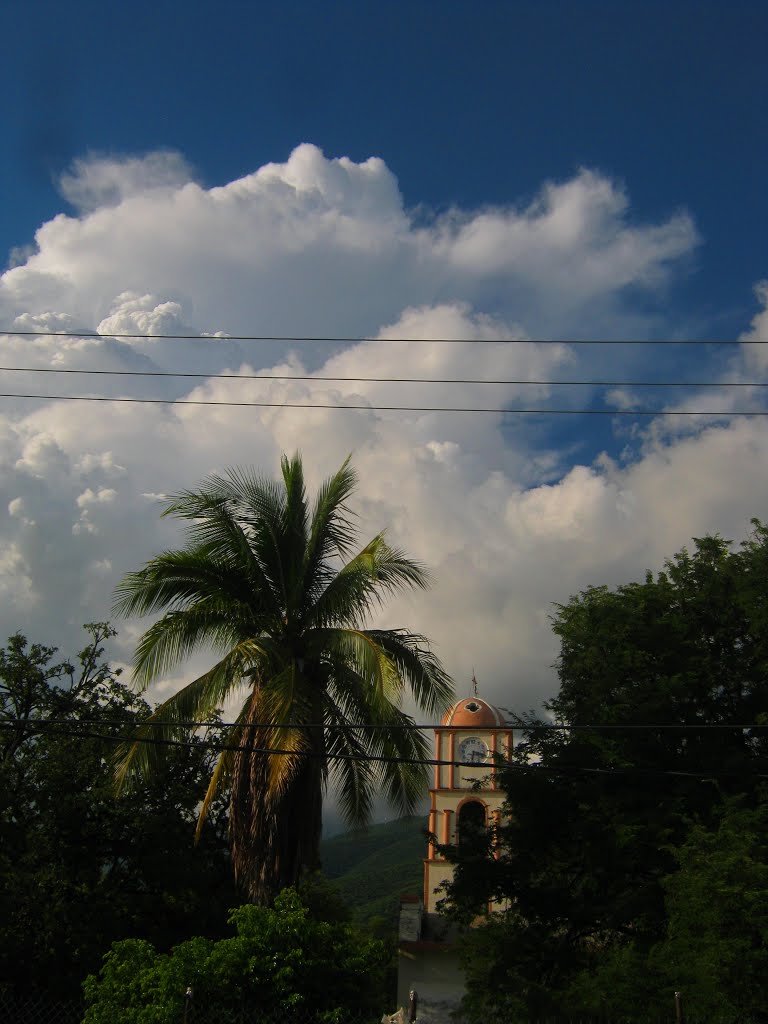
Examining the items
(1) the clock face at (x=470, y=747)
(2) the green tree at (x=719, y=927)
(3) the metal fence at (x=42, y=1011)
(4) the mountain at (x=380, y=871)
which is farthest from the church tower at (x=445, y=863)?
(4) the mountain at (x=380, y=871)

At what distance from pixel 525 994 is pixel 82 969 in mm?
8108

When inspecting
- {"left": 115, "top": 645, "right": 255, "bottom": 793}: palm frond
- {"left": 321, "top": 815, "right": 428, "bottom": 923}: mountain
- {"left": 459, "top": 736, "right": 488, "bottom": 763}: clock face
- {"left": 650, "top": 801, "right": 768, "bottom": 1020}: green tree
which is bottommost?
{"left": 321, "top": 815, "right": 428, "bottom": 923}: mountain

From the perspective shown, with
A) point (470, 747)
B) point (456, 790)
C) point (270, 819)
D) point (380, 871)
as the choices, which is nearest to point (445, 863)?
point (456, 790)

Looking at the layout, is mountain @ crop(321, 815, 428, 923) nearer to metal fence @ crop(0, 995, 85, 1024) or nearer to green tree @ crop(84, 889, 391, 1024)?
metal fence @ crop(0, 995, 85, 1024)

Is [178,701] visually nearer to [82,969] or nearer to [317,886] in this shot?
[317,886]

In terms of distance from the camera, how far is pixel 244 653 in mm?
10852

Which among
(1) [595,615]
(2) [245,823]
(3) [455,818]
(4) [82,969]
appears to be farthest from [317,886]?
(3) [455,818]

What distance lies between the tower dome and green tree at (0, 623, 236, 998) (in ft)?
50.9

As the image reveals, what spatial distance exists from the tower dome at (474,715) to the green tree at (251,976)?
75.8ft

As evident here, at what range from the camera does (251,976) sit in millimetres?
9875

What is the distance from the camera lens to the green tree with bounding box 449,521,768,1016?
15312 millimetres

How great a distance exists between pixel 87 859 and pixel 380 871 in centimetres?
8088

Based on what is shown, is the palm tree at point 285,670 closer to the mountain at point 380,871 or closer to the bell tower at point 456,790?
the bell tower at point 456,790

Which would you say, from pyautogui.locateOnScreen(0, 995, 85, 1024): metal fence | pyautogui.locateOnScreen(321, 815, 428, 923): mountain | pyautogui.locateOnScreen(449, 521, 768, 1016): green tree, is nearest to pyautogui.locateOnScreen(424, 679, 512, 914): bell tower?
pyautogui.locateOnScreen(449, 521, 768, 1016): green tree
